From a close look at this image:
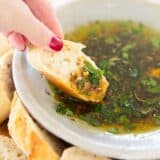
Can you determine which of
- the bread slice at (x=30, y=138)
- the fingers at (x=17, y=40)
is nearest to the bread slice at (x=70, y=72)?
the fingers at (x=17, y=40)

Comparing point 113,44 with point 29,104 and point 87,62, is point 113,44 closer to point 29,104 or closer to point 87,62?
point 87,62

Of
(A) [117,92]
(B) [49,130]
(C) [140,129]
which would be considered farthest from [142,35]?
(B) [49,130]

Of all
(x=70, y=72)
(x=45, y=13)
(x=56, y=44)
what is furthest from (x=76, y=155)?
(x=45, y=13)

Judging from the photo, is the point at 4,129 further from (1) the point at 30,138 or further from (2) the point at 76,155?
(2) the point at 76,155

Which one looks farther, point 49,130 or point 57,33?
point 57,33

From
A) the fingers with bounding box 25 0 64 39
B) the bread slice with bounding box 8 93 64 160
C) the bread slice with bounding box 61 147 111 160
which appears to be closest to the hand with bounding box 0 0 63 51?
the fingers with bounding box 25 0 64 39

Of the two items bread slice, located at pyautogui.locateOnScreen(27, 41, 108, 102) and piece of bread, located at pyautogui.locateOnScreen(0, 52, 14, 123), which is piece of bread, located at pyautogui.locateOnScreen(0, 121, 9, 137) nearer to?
piece of bread, located at pyautogui.locateOnScreen(0, 52, 14, 123)

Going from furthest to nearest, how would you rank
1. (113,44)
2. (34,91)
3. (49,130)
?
(113,44) < (34,91) < (49,130)

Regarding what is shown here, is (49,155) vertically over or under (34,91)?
under
